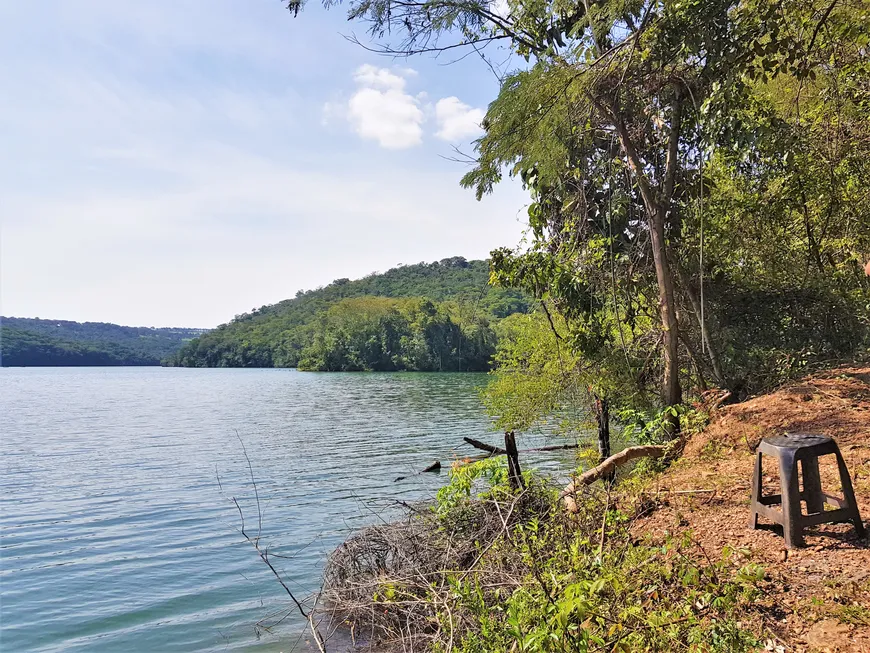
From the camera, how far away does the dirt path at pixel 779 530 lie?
3.07 meters

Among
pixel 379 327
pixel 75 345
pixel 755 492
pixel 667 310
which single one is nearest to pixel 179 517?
pixel 667 310

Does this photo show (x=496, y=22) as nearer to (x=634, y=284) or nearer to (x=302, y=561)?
(x=634, y=284)

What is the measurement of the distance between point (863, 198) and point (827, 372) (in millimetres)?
2943

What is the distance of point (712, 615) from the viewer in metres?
3.28

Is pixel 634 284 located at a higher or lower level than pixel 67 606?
higher

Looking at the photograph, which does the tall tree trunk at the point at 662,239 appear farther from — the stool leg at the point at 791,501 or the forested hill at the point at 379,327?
the forested hill at the point at 379,327

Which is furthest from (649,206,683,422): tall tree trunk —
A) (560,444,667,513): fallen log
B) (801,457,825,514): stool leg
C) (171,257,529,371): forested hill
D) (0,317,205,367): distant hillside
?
(0,317,205,367): distant hillside

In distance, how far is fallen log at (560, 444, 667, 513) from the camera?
5.91 metres

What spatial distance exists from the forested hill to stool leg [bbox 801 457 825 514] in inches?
1605

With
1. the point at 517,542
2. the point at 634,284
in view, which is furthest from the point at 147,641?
the point at 634,284

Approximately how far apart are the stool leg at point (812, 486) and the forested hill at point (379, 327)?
40772 mm

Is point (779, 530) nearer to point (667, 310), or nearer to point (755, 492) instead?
point (755, 492)

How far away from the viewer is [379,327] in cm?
9888

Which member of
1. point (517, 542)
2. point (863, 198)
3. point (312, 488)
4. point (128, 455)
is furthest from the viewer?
point (128, 455)
